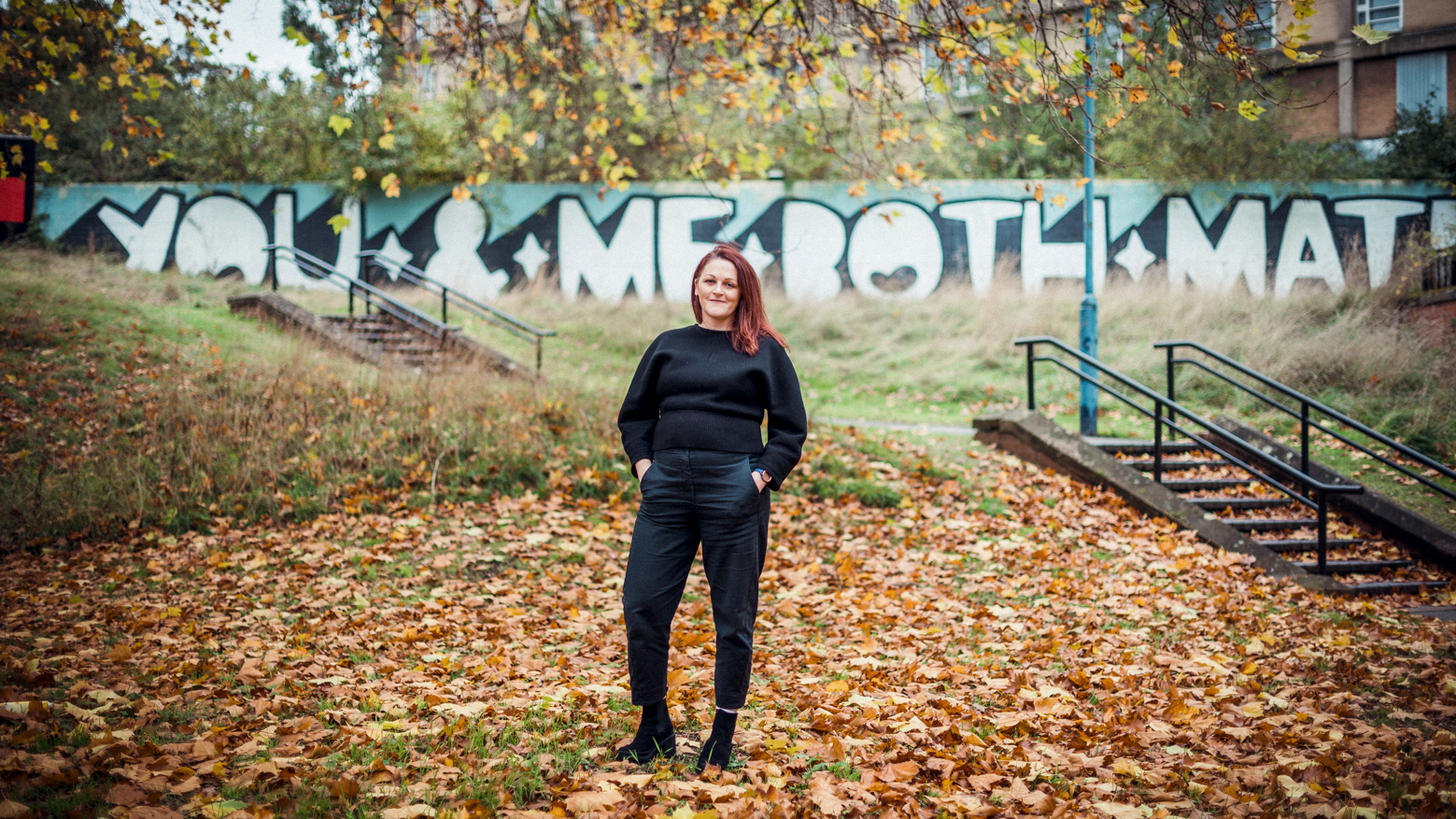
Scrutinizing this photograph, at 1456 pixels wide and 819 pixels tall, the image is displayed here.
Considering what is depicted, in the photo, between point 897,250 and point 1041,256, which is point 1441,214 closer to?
point 1041,256

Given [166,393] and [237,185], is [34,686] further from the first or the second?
[237,185]

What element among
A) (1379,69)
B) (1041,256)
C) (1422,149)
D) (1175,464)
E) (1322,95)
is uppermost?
(1379,69)

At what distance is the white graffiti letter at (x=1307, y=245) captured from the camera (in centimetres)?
1862

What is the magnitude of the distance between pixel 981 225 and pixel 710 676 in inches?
668

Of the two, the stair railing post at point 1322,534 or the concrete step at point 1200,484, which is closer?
the stair railing post at point 1322,534

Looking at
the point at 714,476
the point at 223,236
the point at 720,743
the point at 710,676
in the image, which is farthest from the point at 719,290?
the point at 223,236

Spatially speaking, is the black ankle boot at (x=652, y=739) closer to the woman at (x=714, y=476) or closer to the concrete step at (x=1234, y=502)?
the woman at (x=714, y=476)

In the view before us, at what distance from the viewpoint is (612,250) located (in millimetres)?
20266

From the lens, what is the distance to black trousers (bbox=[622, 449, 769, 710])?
329 cm

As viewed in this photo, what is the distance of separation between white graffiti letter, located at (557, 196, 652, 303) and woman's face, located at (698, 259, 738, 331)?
17.0 metres

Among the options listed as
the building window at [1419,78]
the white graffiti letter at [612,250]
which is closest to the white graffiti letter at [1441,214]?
the building window at [1419,78]

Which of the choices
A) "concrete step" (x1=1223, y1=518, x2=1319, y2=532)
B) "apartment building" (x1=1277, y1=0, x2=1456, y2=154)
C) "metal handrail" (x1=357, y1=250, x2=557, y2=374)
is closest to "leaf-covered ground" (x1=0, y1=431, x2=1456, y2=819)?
"concrete step" (x1=1223, y1=518, x2=1319, y2=532)

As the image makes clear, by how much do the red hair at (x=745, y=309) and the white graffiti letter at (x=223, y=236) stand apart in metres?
20.0

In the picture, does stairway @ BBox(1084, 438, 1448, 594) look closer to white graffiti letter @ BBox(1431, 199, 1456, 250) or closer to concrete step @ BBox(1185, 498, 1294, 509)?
concrete step @ BBox(1185, 498, 1294, 509)
